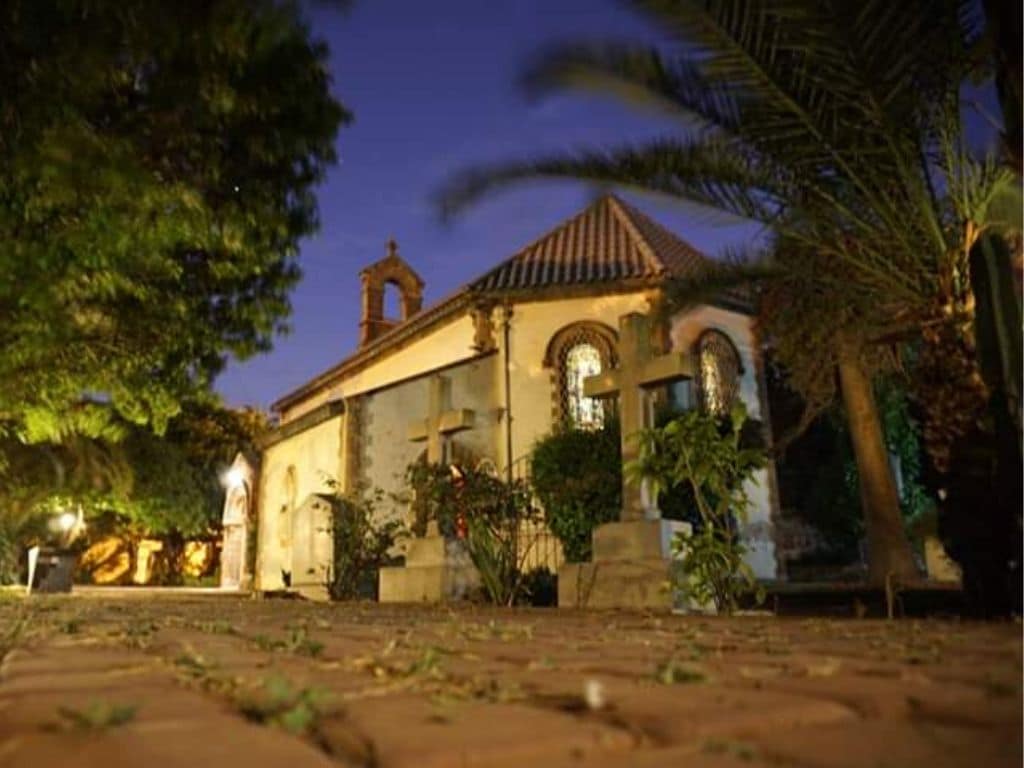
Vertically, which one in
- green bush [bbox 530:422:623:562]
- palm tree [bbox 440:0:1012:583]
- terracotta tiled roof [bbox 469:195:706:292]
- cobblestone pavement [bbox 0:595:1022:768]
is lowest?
cobblestone pavement [bbox 0:595:1022:768]

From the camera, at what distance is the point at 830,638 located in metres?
3.41

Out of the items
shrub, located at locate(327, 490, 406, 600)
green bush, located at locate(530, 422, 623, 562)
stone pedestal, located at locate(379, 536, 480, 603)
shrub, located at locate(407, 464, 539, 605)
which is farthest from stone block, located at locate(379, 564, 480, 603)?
green bush, located at locate(530, 422, 623, 562)

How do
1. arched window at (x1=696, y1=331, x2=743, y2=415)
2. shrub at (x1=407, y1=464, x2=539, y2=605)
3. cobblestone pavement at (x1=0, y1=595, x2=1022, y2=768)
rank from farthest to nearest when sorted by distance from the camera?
arched window at (x1=696, y1=331, x2=743, y2=415), shrub at (x1=407, y1=464, x2=539, y2=605), cobblestone pavement at (x1=0, y1=595, x2=1022, y2=768)

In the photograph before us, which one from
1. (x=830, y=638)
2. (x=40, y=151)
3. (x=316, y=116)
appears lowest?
(x=830, y=638)

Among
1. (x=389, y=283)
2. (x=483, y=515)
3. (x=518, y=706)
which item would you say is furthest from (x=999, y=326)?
(x=389, y=283)

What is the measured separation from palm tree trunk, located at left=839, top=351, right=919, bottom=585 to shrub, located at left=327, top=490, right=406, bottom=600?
25.3ft

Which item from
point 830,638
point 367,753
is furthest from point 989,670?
point 367,753

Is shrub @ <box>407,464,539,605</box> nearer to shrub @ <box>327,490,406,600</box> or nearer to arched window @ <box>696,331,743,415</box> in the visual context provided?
shrub @ <box>327,490,406,600</box>

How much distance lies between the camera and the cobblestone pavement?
1359 millimetres

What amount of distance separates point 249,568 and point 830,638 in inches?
965

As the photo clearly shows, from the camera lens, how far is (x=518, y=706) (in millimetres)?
1686

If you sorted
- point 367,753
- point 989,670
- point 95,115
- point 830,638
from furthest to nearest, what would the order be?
point 95,115 → point 830,638 → point 989,670 → point 367,753

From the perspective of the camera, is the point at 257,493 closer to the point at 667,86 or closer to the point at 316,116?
the point at 316,116

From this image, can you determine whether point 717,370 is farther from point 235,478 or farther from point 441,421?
point 235,478
